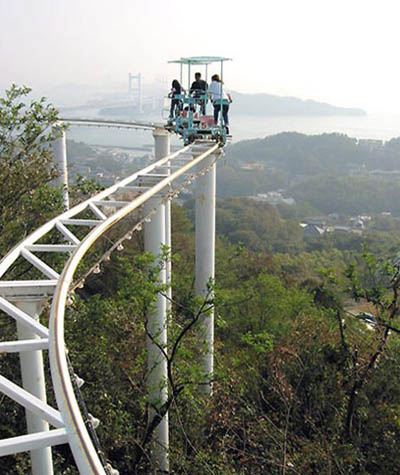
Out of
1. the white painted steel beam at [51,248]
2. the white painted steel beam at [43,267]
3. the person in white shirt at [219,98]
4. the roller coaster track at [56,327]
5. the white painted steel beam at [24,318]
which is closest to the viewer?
the roller coaster track at [56,327]

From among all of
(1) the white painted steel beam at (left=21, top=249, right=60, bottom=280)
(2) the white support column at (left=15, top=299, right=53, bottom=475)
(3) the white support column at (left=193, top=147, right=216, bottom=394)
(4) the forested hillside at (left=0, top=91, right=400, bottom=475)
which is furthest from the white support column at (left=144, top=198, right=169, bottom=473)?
(2) the white support column at (left=15, top=299, right=53, bottom=475)

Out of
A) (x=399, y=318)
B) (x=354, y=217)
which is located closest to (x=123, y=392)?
(x=399, y=318)

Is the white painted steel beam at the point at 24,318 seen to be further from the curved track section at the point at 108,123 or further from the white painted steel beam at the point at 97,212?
the curved track section at the point at 108,123

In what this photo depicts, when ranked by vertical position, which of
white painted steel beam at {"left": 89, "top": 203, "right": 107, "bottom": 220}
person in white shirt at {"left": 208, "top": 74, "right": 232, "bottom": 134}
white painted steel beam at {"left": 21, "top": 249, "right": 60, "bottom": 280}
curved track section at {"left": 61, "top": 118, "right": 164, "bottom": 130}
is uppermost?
person in white shirt at {"left": 208, "top": 74, "right": 232, "bottom": 134}

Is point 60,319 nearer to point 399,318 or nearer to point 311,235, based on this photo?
point 399,318

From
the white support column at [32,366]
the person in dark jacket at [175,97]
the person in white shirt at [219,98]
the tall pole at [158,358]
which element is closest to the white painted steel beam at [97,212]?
the white support column at [32,366]

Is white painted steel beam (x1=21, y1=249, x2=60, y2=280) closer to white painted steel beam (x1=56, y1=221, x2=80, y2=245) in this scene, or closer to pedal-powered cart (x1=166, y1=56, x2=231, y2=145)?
white painted steel beam (x1=56, y1=221, x2=80, y2=245)

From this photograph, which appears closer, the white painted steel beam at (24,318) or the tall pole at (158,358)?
the white painted steel beam at (24,318)

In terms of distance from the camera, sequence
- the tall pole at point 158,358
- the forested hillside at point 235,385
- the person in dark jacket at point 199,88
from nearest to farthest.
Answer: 1. the forested hillside at point 235,385
2. the tall pole at point 158,358
3. the person in dark jacket at point 199,88
